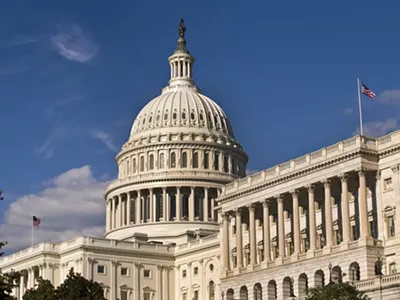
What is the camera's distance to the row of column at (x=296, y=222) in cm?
12581

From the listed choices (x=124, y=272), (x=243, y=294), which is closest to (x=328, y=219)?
(x=243, y=294)

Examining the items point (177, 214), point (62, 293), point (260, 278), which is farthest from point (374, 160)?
point (177, 214)

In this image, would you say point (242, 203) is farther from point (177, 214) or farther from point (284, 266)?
point (177, 214)

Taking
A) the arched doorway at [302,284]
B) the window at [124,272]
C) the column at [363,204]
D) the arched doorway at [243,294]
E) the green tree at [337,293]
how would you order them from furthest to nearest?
the window at [124,272]
the arched doorway at [243,294]
the arched doorway at [302,284]
the column at [363,204]
the green tree at [337,293]

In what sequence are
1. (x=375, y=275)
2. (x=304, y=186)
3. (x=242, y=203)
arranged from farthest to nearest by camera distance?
(x=242, y=203), (x=304, y=186), (x=375, y=275)

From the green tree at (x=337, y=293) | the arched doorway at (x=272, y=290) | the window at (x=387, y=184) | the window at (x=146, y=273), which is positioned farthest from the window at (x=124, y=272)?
the green tree at (x=337, y=293)

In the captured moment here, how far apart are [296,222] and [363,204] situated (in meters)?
13.0

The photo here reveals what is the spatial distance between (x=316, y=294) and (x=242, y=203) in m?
46.8

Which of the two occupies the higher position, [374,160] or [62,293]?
[374,160]

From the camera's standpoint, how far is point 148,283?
17912 centimetres

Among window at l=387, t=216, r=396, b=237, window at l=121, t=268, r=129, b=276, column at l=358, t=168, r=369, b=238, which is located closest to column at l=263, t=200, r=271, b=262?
column at l=358, t=168, r=369, b=238

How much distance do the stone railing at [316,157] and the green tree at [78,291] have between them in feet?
97.4

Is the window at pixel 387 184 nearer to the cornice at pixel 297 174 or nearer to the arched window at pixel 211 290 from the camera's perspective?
the cornice at pixel 297 174

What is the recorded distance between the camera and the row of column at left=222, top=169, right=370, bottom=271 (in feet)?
413
